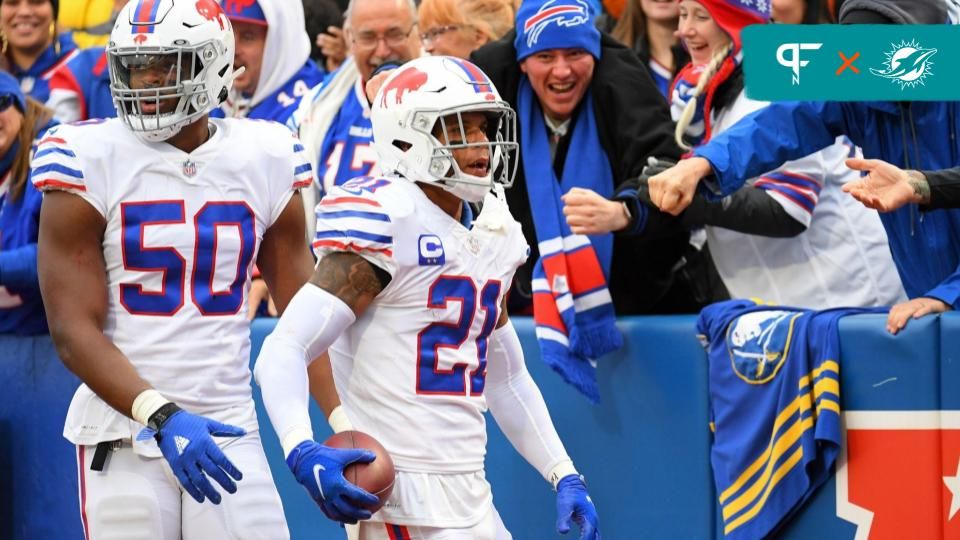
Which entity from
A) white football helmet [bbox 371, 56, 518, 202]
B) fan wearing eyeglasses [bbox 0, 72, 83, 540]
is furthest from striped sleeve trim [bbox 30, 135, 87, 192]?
fan wearing eyeglasses [bbox 0, 72, 83, 540]

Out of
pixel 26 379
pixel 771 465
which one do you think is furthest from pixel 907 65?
pixel 26 379

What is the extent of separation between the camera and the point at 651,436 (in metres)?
5.80

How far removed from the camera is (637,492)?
19.1 ft

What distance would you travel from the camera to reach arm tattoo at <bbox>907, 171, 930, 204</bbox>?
Answer: 188 inches

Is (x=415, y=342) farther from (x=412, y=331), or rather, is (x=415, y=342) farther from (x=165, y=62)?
(x=165, y=62)

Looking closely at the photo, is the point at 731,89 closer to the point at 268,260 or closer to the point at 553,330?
the point at 553,330

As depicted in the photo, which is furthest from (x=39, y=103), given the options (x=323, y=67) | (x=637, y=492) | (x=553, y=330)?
(x=637, y=492)

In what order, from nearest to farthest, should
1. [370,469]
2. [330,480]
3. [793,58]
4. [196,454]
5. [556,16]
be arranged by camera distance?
[330,480] < [370,469] < [196,454] < [793,58] < [556,16]

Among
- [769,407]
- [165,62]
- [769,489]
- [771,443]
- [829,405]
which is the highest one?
[165,62]

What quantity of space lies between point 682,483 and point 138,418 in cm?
215

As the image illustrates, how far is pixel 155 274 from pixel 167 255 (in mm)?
56

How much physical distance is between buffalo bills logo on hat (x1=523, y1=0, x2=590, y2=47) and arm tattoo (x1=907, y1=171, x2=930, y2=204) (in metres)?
1.55

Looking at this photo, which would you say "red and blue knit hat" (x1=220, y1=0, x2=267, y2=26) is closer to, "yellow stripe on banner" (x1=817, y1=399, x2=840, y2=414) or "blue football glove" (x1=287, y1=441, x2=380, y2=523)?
"yellow stripe on banner" (x1=817, y1=399, x2=840, y2=414)

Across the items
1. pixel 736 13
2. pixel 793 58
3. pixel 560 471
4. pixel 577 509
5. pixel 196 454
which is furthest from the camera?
pixel 736 13
